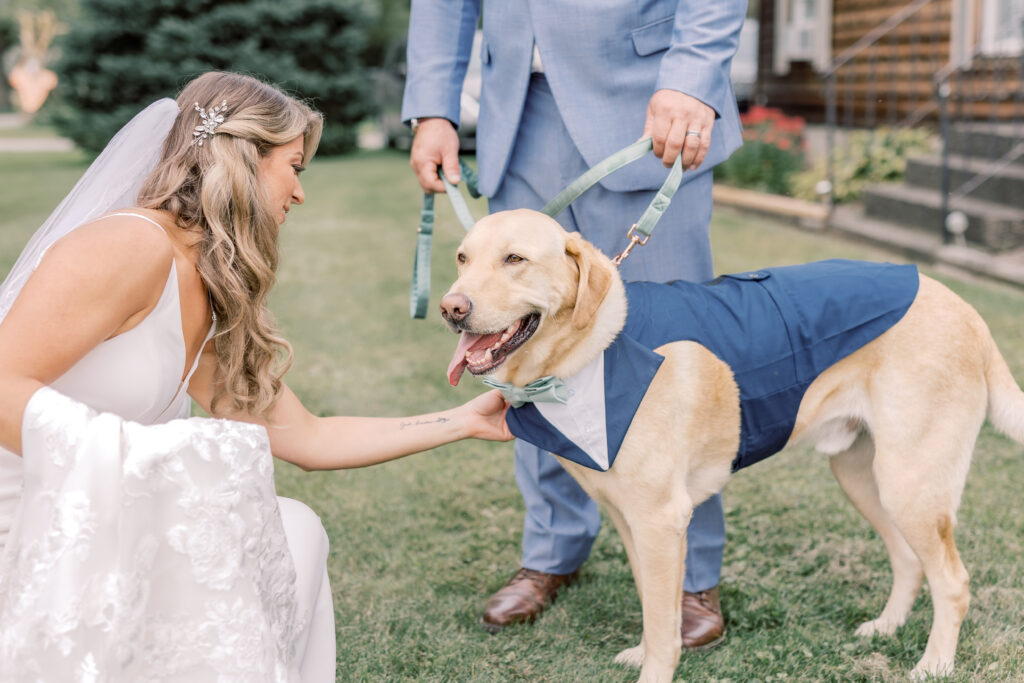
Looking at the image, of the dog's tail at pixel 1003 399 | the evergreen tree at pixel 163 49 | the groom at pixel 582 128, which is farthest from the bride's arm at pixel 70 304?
the evergreen tree at pixel 163 49

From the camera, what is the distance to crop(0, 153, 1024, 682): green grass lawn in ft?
8.95

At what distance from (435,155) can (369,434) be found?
0.87 m

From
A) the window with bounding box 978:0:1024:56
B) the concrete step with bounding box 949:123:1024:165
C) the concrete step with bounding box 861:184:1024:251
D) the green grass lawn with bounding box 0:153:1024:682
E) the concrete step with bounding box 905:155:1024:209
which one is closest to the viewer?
the green grass lawn with bounding box 0:153:1024:682

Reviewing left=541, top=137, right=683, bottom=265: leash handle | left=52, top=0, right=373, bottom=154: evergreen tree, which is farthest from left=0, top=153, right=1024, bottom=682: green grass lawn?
left=52, top=0, right=373, bottom=154: evergreen tree

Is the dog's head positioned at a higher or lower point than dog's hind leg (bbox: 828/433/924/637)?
higher

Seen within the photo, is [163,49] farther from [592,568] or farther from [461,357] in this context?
[461,357]

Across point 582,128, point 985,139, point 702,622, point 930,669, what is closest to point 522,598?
point 702,622

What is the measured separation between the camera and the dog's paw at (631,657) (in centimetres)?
276

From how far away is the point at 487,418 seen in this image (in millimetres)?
2627

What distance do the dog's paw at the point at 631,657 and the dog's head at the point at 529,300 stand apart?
0.94m

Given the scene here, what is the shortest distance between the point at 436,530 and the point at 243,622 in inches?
73.9

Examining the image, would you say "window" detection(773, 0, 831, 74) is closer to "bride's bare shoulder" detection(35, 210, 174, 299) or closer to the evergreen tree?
the evergreen tree

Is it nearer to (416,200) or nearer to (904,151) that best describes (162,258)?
(904,151)

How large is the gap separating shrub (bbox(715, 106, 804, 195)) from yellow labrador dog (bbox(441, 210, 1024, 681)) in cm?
874
